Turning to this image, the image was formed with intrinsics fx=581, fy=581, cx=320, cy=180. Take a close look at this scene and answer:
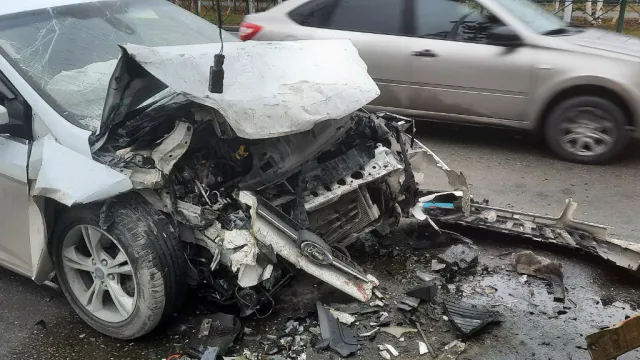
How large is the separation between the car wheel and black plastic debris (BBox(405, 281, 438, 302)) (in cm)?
306

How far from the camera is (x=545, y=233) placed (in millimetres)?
3984

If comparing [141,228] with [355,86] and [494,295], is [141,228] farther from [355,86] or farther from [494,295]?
[494,295]

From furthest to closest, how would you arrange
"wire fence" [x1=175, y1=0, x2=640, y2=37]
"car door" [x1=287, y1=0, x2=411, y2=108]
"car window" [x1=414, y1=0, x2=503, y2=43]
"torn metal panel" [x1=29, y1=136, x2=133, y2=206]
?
"wire fence" [x1=175, y1=0, x2=640, y2=37] → "car door" [x1=287, y1=0, x2=411, y2=108] → "car window" [x1=414, y1=0, x2=503, y2=43] → "torn metal panel" [x1=29, y1=136, x2=133, y2=206]

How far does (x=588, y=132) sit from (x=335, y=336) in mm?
3790

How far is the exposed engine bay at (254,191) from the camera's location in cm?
299

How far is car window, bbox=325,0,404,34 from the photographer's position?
6211 millimetres

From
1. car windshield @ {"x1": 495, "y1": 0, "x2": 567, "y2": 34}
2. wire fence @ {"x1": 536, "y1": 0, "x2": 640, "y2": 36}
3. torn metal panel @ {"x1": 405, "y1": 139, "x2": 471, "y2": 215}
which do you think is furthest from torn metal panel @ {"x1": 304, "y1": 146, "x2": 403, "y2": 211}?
wire fence @ {"x1": 536, "y1": 0, "x2": 640, "y2": 36}

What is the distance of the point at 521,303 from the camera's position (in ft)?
11.5

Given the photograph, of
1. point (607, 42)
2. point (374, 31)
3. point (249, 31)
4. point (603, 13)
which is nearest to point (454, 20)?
point (374, 31)

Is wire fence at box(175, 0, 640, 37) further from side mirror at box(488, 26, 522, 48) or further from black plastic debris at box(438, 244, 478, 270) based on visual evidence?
black plastic debris at box(438, 244, 478, 270)

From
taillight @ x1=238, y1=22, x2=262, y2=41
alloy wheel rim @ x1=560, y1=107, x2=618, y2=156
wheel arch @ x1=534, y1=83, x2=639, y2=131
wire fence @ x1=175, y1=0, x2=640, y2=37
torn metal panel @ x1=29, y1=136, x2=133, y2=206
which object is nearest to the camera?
torn metal panel @ x1=29, y1=136, x2=133, y2=206

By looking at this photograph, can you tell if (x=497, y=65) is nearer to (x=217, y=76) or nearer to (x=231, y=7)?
(x=217, y=76)

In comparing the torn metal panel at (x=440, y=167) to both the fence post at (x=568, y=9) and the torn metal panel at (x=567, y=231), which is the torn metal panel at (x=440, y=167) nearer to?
the torn metal panel at (x=567, y=231)

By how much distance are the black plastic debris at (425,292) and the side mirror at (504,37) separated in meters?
3.27
